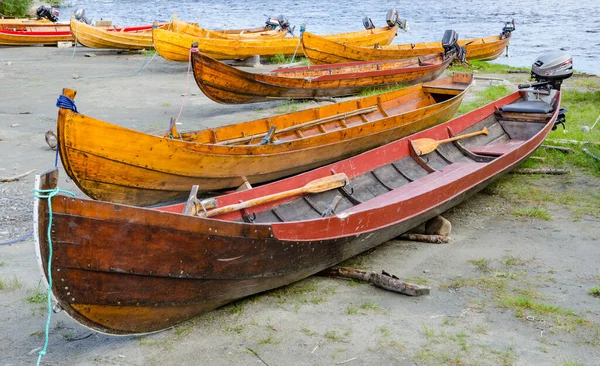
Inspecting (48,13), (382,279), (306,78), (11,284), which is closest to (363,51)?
(306,78)

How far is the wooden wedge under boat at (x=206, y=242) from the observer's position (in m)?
4.01

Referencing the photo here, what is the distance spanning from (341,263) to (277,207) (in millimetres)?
786

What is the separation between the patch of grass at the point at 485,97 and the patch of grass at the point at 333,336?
8.03m

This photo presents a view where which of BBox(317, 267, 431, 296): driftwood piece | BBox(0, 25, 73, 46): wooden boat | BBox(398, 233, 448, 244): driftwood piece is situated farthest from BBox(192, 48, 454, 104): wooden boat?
BBox(0, 25, 73, 46): wooden boat

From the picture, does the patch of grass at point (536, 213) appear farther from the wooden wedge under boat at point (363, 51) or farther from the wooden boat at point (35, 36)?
the wooden boat at point (35, 36)

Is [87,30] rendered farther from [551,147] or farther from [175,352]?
[175,352]

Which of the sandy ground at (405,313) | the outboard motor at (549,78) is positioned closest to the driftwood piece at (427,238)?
the sandy ground at (405,313)

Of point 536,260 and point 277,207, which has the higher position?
point 277,207

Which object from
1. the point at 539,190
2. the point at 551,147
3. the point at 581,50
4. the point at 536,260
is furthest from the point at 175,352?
the point at 581,50

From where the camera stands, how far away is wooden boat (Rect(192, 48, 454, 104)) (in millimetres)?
10892

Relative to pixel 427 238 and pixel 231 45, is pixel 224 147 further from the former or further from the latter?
pixel 231 45

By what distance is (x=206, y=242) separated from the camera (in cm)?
449

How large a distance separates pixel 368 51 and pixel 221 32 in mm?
5486

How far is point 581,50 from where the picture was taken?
24734mm
